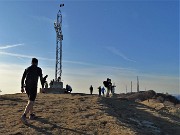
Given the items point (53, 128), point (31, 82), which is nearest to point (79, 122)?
point (53, 128)

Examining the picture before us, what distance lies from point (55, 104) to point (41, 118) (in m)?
3.67

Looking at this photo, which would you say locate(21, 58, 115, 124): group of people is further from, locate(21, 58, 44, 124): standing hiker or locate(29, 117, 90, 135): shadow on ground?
locate(29, 117, 90, 135): shadow on ground

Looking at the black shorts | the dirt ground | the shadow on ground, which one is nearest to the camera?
the shadow on ground

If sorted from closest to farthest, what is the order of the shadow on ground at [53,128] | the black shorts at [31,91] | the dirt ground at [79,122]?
1. the shadow on ground at [53,128]
2. the dirt ground at [79,122]
3. the black shorts at [31,91]

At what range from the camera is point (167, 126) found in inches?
520

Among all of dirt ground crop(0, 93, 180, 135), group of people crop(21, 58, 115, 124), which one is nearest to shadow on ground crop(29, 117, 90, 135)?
dirt ground crop(0, 93, 180, 135)

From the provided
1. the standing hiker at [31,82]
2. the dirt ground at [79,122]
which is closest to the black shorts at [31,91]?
the standing hiker at [31,82]

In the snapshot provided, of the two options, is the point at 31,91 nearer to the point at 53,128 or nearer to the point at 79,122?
the point at 53,128

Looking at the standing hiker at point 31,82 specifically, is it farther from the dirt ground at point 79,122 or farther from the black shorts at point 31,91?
the dirt ground at point 79,122

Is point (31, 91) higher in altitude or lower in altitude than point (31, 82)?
lower

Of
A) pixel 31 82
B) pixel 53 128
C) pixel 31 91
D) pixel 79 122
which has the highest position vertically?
pixel 31 82

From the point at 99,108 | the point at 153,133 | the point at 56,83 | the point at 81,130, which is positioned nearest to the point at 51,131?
the point at 81,130

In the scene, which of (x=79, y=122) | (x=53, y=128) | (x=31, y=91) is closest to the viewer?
(x=53, y=128)

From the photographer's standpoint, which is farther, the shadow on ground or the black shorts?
the black shorts
